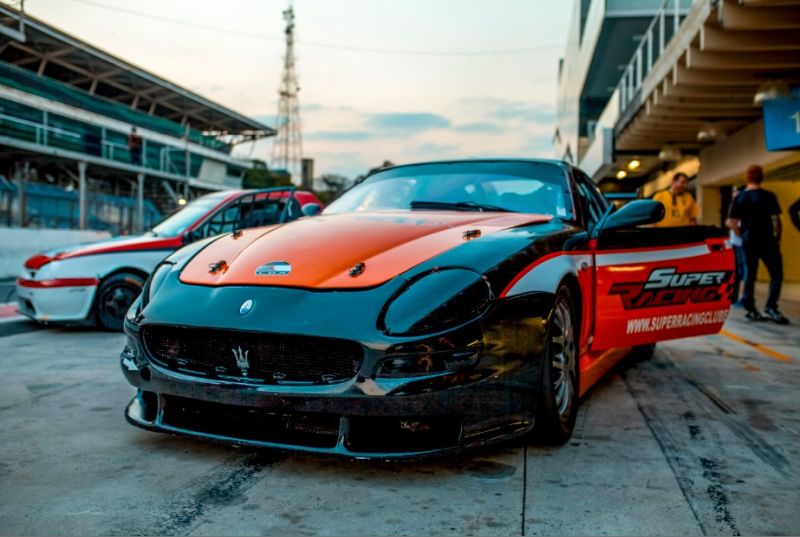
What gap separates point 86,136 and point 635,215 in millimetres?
36705

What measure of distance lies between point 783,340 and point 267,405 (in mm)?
5755

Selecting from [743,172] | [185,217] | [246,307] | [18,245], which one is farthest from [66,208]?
[246,307]

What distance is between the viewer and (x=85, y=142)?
3562 cm

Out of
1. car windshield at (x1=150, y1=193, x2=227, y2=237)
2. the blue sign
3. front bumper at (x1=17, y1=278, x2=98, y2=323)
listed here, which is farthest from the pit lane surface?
the blue sign

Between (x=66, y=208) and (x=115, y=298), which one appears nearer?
(x=115, y=298)

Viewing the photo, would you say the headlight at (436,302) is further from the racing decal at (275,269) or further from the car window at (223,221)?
the car window at (223,221)

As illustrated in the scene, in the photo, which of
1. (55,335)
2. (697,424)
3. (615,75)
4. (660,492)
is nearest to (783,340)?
(697,424)

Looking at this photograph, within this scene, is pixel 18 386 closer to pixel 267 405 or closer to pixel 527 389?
pixel 267 405

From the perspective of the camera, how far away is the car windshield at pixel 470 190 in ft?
13.2

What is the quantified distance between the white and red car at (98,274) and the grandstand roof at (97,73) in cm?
2994

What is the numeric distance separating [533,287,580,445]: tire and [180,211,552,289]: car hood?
1.48 feet

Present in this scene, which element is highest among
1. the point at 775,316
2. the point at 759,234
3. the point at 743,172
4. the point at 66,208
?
the point at 66,208

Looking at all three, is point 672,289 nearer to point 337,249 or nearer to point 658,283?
point 658,283

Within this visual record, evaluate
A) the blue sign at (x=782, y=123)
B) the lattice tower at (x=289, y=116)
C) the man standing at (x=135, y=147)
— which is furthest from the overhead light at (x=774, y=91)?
the lattice tower at (x=289, y=116)
